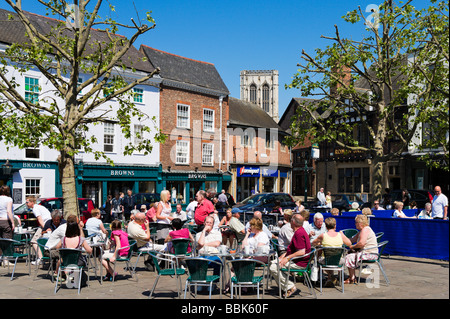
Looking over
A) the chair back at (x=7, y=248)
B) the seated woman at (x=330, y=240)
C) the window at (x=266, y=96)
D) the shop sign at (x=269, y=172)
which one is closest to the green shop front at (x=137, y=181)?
the shop sign at (x=269, y=172)

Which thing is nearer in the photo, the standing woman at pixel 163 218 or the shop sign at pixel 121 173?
the standing woman at pixel 163 218

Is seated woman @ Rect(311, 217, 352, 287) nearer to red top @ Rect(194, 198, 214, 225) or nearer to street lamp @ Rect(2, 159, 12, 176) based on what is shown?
red top @ Rect(194, 198, 214, 225)

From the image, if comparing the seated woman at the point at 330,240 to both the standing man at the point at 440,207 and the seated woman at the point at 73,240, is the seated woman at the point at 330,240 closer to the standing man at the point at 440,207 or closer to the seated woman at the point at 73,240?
the seated woman at the point at 73,240

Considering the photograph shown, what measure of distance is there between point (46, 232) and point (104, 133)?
18.9m

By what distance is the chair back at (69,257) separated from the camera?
30.5ft

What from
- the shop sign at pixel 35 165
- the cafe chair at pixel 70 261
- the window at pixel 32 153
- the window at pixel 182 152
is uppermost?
the window at pixel 182 152

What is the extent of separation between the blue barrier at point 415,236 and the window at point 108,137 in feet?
66.3

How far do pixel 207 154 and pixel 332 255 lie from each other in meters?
28.2

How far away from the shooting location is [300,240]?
8867mm

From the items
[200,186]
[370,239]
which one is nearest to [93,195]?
[200,186]

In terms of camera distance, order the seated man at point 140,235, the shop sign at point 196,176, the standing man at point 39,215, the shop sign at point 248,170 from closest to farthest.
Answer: the seated man at point 140,235 → the standing man at point 39,215 → the shop sign at point 196,176 → the shop sign at point 248,170

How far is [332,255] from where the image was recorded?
30.7 ft

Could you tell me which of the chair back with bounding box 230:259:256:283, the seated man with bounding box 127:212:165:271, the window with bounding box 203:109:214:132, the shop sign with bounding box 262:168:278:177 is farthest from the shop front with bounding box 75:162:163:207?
the chair back with bounding box 230:259:256:283

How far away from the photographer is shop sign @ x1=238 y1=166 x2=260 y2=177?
4184cm
